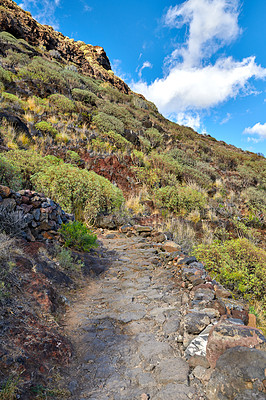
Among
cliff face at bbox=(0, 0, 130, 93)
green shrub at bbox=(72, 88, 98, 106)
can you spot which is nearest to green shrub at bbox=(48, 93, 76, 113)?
green shrub at bbox=(72, 88, 98, 106)

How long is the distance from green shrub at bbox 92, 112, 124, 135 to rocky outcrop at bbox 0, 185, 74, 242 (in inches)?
435

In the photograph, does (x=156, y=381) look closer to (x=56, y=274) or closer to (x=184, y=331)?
(x=184, y=331)

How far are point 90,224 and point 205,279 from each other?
15.3 feet

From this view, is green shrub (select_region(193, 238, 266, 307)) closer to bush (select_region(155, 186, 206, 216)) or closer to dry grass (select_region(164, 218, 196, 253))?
dry grass (select_region(164, 218, 196, 253))

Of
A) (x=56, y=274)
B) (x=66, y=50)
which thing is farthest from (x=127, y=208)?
(x=66, y=50)

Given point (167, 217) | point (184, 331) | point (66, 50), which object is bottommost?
point (184, 331)

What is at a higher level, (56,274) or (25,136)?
(25,136)

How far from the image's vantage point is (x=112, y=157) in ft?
36.9

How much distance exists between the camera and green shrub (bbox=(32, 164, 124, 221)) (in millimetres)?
6531

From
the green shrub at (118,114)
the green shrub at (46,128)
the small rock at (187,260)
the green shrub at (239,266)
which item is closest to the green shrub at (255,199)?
the green shrub at (239,266)

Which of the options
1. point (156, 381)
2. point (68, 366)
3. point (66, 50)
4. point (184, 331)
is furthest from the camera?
point (66, 50)

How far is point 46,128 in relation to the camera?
10.9 metres

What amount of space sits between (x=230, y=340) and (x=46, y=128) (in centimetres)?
1156

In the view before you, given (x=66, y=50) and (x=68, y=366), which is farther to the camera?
(x=66, y=50)
